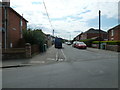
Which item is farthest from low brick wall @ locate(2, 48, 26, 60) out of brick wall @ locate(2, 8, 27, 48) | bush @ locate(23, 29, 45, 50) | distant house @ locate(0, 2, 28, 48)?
brick wall @ locate(2, 8, 27, 48)

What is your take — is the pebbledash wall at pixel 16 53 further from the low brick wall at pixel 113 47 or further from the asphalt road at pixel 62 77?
the low brick wall at pixel 113 47

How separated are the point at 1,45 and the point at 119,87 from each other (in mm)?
15149

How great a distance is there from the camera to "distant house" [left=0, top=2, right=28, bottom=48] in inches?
621

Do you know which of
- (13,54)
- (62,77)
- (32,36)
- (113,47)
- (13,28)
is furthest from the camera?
(113,47)

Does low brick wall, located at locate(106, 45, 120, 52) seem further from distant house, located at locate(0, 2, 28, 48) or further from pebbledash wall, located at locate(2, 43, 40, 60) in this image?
distant house, located at locate(0, 2, 28, 48)

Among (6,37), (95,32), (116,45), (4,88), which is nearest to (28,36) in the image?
(6,37)

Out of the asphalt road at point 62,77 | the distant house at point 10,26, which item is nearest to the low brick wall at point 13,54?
the asphalt road at point 62,77

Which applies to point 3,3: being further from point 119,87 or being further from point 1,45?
point 119,87

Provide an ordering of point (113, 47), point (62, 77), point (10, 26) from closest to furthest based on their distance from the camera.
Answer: point (62, 77), point (10, 26), point (113, 47)

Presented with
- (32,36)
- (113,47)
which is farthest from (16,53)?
(113,47)

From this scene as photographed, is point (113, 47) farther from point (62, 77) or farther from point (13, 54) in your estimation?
point (62, 77)

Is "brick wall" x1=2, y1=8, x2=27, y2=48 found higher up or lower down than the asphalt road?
higher up

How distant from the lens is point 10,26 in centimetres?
1788

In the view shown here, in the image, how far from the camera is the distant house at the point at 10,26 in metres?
15.8
